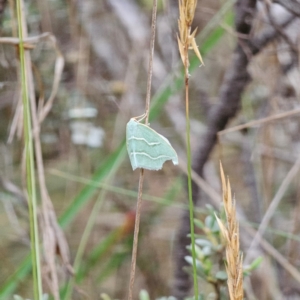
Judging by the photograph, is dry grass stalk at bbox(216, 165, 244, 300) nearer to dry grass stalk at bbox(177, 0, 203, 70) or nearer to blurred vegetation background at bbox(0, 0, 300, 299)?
dry grass stalk at bbox(177, 0, 203, 70)

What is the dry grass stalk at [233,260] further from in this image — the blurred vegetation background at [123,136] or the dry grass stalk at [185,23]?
the blurred vegetation background at [123,136]

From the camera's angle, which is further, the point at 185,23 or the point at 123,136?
the point at 123,136

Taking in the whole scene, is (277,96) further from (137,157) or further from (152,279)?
(137,157)

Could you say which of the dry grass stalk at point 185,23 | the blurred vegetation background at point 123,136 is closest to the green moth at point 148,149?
the dry grass stalk at point 185,23

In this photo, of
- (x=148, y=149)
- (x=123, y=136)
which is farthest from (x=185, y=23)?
(x=123, y=136)

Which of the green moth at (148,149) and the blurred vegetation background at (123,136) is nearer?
the green moth at (148,149)

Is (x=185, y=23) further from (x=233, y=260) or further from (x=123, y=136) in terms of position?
(x=123, y=136)

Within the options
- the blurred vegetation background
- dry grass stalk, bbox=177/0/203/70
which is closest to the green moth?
dry grass stalk, bbox=177/0/203/70

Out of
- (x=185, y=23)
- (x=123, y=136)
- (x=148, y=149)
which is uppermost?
(x=185, y=23)

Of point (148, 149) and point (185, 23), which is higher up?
point (185, 23)
